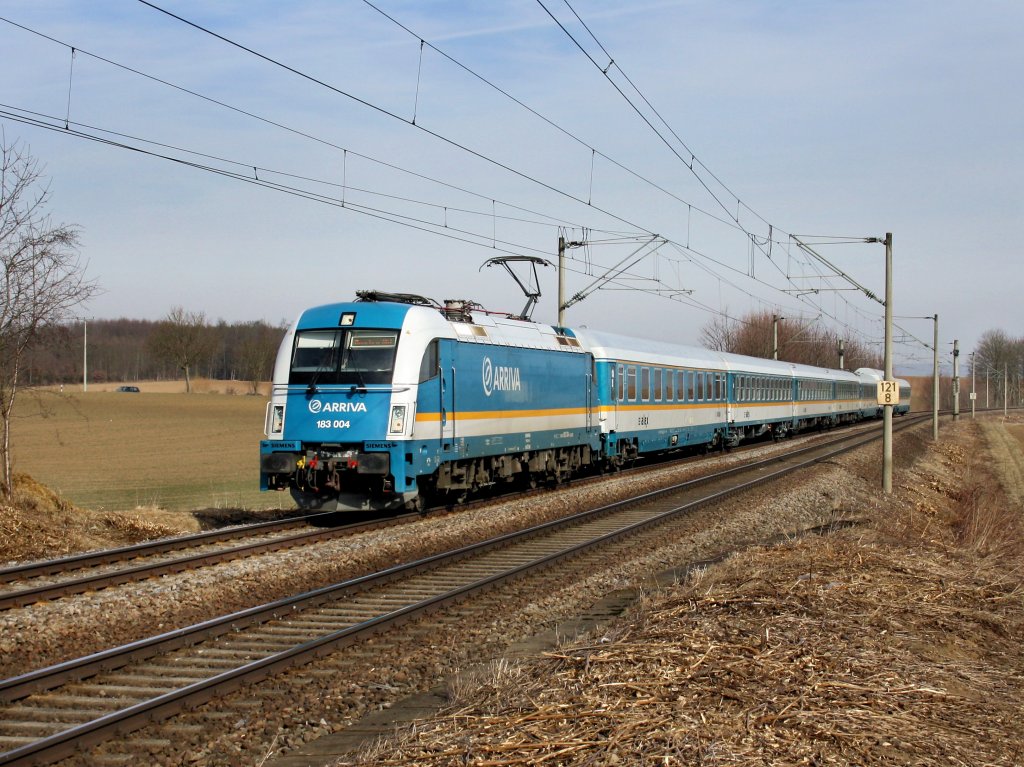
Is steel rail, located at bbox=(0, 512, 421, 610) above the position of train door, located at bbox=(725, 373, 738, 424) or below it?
below

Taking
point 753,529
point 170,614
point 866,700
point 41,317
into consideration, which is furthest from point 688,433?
point 866,700

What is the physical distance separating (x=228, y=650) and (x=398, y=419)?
286 inches

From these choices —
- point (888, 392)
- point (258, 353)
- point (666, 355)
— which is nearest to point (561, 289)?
point (666, 355)

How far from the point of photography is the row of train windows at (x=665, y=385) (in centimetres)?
2598

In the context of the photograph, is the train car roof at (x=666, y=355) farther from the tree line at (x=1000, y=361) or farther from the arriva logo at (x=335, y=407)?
the tree line at (x=1000, y=361)

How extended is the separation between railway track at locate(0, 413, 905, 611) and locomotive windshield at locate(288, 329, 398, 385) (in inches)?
89.3

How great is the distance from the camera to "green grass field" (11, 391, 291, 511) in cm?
2455

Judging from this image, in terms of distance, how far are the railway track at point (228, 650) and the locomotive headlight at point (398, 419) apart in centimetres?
241

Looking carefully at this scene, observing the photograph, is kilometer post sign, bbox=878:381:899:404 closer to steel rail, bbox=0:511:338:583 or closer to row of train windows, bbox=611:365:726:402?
row of train windows, bbox=611:365:726:402

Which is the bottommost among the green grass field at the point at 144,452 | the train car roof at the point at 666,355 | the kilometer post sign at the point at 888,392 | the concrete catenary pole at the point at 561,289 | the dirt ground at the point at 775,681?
the green grass field at the point at 144,452

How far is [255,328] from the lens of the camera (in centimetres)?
9612

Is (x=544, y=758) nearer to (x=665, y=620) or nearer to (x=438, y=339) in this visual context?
(x=665, y=620)

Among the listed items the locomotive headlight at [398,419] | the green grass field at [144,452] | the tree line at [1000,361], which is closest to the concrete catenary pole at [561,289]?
the green grass field at [144,452]

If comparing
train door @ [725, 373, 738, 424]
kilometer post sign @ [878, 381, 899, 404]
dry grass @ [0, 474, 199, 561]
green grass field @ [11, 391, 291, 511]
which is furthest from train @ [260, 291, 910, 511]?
train door @ [725, 373, 738, 424]
